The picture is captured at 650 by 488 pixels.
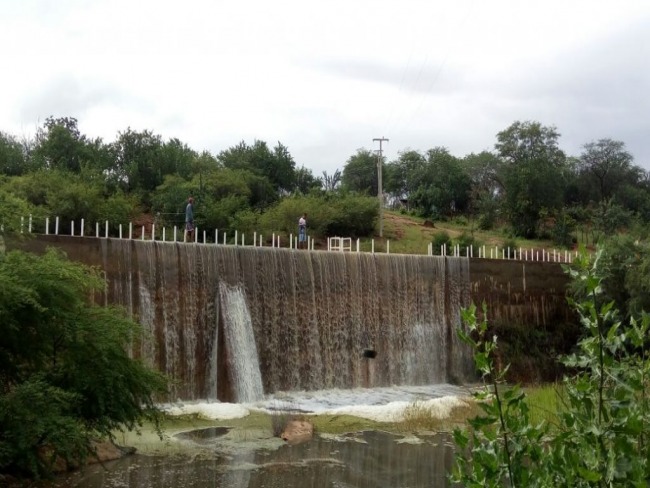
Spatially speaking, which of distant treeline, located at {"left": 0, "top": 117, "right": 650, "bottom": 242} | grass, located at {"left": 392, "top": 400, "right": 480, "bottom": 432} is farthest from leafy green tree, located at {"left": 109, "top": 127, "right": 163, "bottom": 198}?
grass, located at {"left": 392, "top": 400, "right": 480, "bottom": 432}

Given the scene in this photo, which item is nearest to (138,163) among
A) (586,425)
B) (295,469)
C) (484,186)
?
(484,186)

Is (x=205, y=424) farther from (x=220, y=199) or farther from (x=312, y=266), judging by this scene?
(x=220, y=199)

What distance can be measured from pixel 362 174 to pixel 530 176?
23.2 m

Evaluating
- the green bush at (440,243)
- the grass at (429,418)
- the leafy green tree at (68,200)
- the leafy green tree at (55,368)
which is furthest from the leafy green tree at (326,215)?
the leafy green tree at (55,368)

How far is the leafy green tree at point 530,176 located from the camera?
167ft

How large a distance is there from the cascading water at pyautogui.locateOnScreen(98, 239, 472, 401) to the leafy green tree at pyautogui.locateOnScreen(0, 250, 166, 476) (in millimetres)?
6178

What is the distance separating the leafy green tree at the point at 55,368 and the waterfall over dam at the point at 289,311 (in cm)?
575

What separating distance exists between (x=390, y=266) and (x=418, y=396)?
468cm

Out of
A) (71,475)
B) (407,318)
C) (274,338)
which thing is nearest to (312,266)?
(274,338)

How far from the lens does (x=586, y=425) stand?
9.77ft

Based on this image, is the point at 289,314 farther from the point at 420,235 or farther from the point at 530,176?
the point at 530,176

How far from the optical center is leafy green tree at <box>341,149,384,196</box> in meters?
71.8

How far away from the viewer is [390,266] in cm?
2606

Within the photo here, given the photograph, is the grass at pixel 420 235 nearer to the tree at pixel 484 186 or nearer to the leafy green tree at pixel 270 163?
the tree at pixel 484 186
